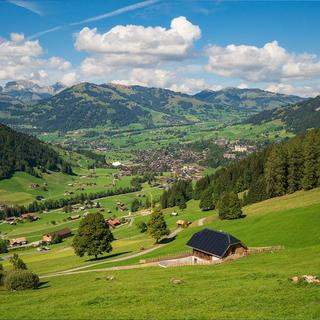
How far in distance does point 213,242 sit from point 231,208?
38428mm

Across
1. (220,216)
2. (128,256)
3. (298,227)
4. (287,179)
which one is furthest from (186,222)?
(298,227)

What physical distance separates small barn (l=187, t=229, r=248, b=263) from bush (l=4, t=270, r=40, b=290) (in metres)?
27.5

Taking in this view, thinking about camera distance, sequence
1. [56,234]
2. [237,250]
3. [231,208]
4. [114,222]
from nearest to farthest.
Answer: [237,250], [231,208], [56,234], [114,222]

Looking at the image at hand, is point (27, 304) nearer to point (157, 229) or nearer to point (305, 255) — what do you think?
point (305, 255)

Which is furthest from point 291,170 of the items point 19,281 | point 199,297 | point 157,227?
point 199,297

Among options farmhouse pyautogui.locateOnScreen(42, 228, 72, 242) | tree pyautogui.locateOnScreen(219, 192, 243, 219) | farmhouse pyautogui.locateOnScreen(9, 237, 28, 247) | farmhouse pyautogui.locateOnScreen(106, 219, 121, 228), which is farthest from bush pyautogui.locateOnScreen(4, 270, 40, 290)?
farmhouse pyautogui.locateOnScreen(9, 237, 28, 247)

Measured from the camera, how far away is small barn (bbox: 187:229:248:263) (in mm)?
66537

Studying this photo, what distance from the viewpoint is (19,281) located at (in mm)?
53344

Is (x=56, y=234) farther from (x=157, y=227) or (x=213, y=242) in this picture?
(x=213, y=242)

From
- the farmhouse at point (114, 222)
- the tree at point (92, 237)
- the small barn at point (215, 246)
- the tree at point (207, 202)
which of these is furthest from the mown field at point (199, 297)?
the farmhouse at point (114, 222)

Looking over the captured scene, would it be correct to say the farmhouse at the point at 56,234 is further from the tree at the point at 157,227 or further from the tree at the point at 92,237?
the tree at the point at 92,237

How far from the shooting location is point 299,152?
405 ft

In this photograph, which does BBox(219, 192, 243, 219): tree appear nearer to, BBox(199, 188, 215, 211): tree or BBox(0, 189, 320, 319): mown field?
BBox(0, 189, 320, 319): mown field

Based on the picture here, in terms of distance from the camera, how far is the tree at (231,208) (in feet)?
348
